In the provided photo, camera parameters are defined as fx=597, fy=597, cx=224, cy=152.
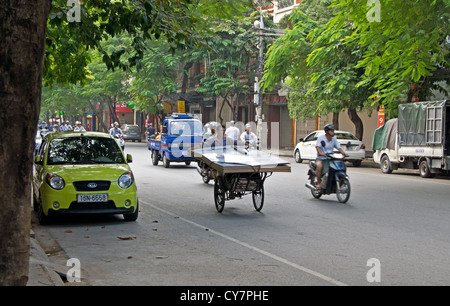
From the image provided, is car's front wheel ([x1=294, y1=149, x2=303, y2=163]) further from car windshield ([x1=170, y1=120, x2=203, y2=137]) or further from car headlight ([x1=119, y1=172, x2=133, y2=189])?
car headlight ([x1=119, y1=172, x2=133, y2=189])

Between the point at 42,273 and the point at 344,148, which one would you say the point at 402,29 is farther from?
the point at 42,273

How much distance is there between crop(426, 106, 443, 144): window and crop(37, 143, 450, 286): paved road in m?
6.34

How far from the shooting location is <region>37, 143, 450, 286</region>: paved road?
6621mm

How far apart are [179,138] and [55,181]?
531 inches

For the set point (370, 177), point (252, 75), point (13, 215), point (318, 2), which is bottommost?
point (370, 177)

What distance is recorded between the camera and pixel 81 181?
10055mm

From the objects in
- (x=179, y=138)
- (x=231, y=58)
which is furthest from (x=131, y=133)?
(x=179, y=138)

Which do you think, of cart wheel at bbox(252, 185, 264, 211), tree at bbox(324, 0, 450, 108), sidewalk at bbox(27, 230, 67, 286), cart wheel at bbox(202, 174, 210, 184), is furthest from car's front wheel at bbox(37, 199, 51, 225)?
tree at bbox(324, 0, 450, 108)

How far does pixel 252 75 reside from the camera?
43.7 m

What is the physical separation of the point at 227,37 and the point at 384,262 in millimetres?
36310

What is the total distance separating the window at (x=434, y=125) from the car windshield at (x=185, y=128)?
8678 millimetres

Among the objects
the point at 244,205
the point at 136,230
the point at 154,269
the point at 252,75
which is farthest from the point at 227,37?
the point at 154,269

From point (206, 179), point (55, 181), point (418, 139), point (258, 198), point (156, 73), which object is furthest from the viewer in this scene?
point (156, 73)

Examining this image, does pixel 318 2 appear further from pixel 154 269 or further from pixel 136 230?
pixel 154 269
